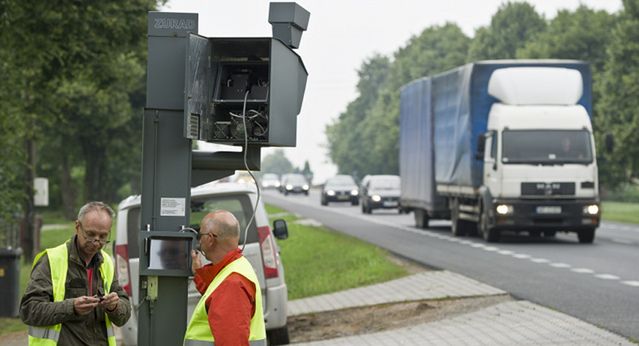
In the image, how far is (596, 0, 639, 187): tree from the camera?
57.7 metres

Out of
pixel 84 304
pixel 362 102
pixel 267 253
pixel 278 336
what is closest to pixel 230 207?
pixel 267 253

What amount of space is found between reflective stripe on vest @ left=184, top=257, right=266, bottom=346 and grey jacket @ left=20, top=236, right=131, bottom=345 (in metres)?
0.81

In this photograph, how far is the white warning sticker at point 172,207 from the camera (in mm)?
7477

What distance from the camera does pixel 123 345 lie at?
13.5 metres

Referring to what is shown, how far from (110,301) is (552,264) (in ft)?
54.6

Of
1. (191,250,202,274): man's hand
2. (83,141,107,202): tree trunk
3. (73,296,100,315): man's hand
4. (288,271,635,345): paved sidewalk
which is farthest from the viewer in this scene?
(83,141,107,202): tree trunk

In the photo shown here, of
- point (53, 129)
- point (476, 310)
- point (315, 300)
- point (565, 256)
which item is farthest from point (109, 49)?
point (53, 129)

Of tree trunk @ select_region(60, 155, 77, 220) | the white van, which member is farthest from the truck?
tree trunk @ select_region(60, 155, 77, 220)

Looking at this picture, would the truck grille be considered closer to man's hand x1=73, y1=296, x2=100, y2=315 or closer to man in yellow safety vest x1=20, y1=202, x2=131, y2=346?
man in yellow safety vest x1=20, y1=202, x2=131, y2=346

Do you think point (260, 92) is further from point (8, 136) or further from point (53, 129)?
point (53, 129)

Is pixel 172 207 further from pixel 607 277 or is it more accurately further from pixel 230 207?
pixel 607 277

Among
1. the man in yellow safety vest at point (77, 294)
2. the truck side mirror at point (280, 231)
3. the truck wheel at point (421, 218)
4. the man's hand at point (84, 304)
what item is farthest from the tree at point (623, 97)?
the man's hand at point (84, 304)

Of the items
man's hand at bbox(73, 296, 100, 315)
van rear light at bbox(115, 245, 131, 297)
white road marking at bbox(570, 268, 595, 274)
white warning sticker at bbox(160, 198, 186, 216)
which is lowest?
white road marking at bbox(570, 268, 595, 274)

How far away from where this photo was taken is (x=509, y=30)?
94.2 m
